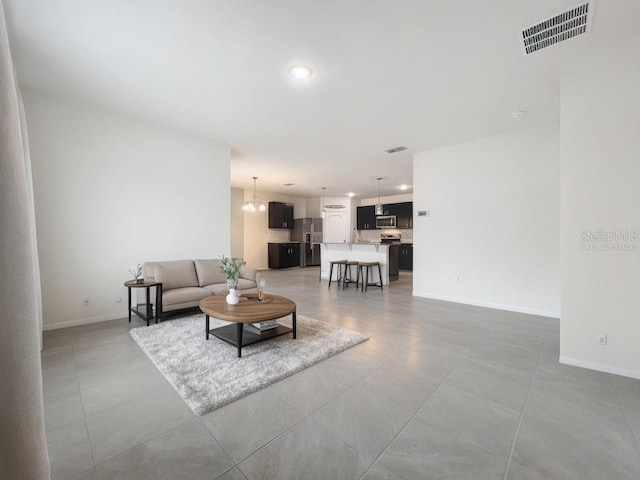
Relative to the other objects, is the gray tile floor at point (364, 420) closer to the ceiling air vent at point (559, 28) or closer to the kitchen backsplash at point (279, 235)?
the ceiling air vent at point (559, 28)

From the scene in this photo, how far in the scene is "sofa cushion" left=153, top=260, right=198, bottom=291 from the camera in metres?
3.86

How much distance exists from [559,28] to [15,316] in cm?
355

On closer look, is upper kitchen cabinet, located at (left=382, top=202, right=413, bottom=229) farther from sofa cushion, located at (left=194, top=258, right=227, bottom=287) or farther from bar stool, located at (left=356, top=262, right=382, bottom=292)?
sofa cushion, located at (left=194, top=258, right=227, bottom=287)

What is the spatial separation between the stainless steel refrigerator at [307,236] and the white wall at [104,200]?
6068 mm

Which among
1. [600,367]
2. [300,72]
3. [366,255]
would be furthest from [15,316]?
[366,255]

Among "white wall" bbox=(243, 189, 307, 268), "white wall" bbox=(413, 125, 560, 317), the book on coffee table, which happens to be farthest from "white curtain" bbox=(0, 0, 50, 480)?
"white wall" bbox=(243, 189, 307, 268)

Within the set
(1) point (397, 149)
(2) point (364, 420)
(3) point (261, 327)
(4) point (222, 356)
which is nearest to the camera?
(2) point (364, 420)

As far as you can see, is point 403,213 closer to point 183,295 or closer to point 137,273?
point 183,295

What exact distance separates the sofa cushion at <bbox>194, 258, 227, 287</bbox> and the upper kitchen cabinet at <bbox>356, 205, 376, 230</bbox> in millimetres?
6944

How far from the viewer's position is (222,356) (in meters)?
2.63

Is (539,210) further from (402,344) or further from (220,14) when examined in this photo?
(220,14)

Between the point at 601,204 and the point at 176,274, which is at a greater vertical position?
the point at 601,204

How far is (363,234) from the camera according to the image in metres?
11.1

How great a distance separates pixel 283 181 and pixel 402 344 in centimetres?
607
